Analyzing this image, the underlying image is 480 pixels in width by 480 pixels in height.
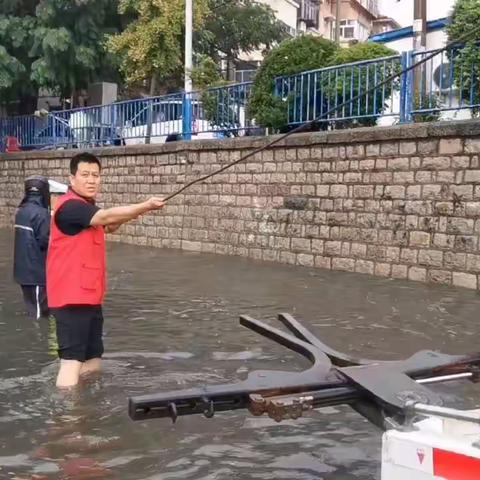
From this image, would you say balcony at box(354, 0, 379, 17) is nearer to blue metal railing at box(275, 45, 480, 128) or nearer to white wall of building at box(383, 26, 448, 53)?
white wall of building at box(383, 26, 448, 53)

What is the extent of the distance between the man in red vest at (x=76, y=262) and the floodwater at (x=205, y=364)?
41 centimetres

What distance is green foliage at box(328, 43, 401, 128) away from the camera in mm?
11852

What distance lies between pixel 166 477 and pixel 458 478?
2.02 m

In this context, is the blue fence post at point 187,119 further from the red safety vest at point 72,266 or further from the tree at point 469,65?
the red safety vest at point 72,266

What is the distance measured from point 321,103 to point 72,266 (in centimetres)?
834

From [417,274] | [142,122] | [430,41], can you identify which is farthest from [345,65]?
[430,41]

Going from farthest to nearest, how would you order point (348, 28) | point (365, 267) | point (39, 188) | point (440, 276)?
point (348, 28) → point (365, 267) → point (440, 276) → point (39, 188)

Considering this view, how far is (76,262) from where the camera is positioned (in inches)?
205

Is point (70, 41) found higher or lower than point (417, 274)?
higher

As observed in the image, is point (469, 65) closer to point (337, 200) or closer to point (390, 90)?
point (390, 90)

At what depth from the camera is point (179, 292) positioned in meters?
10.6

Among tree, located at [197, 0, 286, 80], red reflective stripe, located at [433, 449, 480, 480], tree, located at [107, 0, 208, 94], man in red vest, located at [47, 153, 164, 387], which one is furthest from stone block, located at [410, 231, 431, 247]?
tree, located at [197, 0, 286, 80]

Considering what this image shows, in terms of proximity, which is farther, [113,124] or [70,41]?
[70,41]

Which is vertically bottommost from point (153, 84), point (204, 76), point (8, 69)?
point (204, 76)
